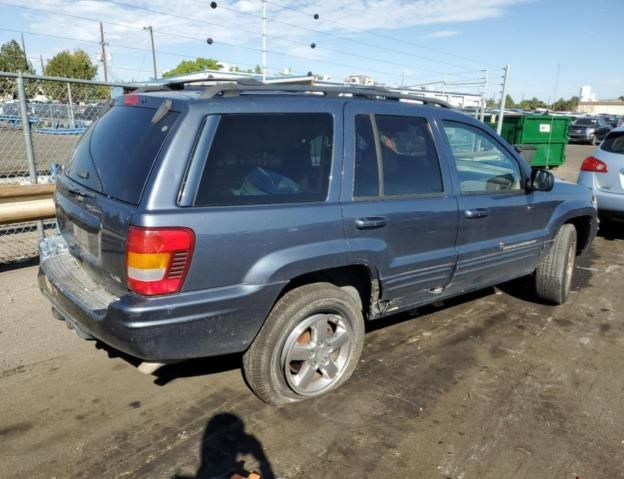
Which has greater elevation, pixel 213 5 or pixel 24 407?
pixel 213 5

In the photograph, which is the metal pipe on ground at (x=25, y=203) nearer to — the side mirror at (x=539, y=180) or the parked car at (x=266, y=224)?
the parked car at (x=266, y=224)

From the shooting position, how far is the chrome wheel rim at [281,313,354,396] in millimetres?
2998

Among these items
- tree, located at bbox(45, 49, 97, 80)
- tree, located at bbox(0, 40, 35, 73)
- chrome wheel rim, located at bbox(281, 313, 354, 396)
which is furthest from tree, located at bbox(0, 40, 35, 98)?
chrome wheel rim, located at bbox(281, 313, 354, 396)

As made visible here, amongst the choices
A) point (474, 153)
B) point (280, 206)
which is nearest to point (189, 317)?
point (280, 206)

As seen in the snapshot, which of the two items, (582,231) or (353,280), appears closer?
(353,280)

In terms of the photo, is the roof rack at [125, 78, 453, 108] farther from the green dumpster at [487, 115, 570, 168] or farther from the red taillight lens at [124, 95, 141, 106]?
the green dumpster at [487, 115, 570, 168]

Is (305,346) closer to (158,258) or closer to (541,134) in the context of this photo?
(158,258)

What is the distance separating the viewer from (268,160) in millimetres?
2775

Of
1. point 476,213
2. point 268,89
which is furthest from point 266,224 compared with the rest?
point 476,213

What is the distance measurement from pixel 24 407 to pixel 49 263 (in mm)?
894

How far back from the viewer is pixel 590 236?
510cm

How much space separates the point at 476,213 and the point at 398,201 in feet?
2.61

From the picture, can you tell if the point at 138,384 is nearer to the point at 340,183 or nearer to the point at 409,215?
the point at 340,183

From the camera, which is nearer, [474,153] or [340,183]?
[340,183]
